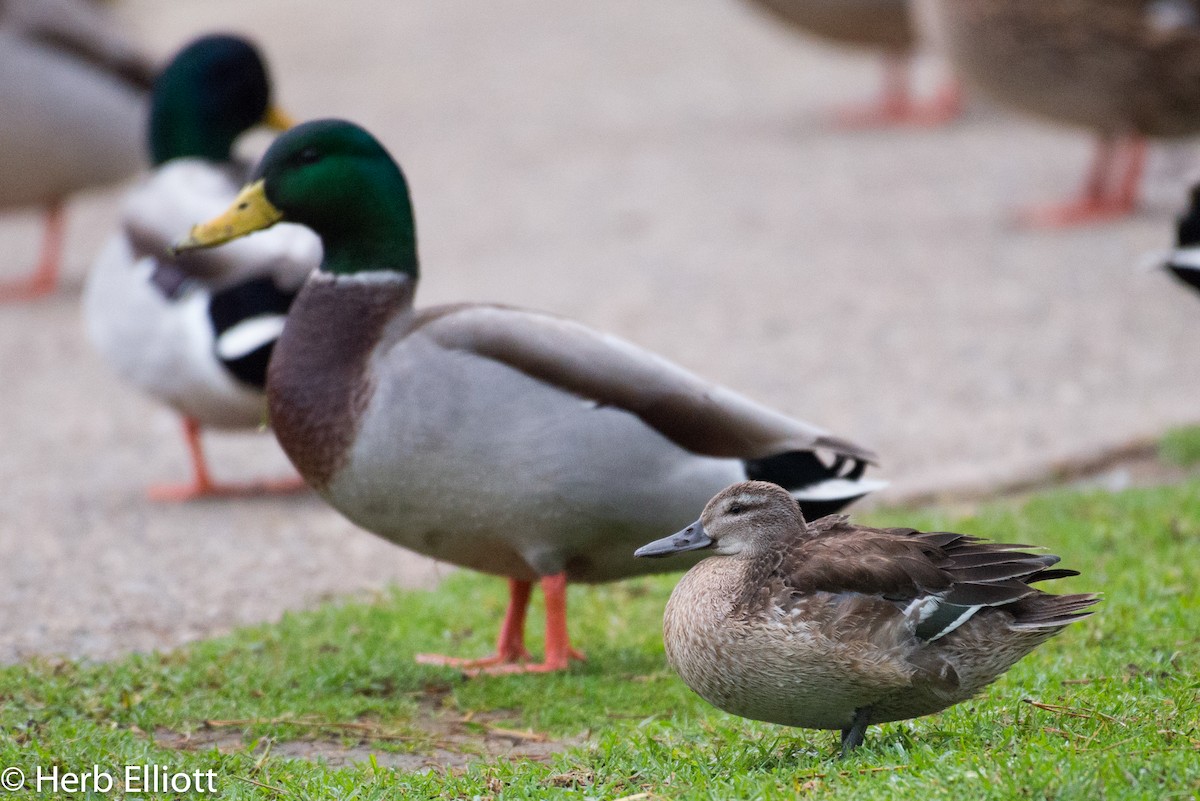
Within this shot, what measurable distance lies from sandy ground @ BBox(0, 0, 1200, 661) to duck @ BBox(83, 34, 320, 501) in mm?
499

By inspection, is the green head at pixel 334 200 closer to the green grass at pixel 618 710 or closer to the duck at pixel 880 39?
the green grass at pixel 618 710

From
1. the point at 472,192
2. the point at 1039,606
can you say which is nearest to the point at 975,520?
the point at 1039,606

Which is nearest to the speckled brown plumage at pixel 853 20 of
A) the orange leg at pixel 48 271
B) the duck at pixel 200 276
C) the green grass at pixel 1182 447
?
the orange leg at pixel 48 271

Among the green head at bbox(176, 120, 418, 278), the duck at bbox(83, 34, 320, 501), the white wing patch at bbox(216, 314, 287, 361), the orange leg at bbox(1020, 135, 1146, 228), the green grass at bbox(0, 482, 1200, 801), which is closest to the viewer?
the green grass at bbox(0, 482, 1200, 801)

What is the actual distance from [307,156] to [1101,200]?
273 inches

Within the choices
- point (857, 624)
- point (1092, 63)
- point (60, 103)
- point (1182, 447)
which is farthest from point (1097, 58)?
point (857, 624)

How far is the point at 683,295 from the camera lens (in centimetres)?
934

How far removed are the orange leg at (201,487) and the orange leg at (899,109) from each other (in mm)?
7772

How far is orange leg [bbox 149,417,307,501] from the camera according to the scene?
6.92 meters

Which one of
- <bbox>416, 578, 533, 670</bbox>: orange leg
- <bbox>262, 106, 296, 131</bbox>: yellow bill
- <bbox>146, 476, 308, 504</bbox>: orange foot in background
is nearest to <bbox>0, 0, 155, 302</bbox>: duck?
<bbox>262, 106, 296, 131</bbox>: yellow bill

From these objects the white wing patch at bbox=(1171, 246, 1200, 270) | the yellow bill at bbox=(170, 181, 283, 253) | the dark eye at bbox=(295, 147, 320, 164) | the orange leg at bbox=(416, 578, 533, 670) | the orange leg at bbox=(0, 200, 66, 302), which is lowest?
the orange leg at bbox=(0, 200, 66, 302)

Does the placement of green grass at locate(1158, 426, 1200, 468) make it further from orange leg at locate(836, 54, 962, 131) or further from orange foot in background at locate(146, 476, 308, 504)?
orange leg at locate(836, 54, 962, 131)

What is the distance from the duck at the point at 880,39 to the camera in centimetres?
1267

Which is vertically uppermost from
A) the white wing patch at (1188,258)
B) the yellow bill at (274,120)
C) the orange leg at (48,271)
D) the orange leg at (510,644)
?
the white wing patch at (1188,258)
